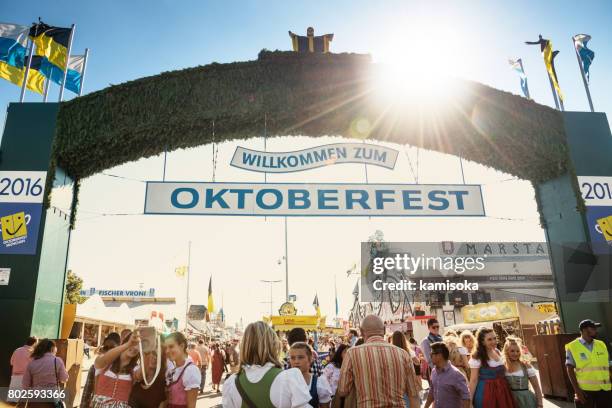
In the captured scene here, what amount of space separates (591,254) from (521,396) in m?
5.08

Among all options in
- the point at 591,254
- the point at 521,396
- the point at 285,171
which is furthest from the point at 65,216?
the point at 591,254

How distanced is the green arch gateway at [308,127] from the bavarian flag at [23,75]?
1.25 meters

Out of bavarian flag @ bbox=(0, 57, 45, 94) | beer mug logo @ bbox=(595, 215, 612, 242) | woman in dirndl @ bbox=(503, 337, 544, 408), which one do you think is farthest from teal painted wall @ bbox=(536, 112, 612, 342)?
bavarian flag @ bbox=(0, 57, 45, 94)

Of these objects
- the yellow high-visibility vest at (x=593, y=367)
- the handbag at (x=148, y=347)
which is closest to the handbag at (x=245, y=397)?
the handbag at (x=148, y=347)

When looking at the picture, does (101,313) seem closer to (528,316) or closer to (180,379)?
(180,379)

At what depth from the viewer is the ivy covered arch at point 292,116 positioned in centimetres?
875

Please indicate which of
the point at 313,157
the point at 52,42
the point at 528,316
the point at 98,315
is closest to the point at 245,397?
the point at 313,157

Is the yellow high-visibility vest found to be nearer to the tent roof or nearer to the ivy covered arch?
the ivy covered arch

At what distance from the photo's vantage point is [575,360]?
20.4ft

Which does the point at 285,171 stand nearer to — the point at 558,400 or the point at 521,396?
the point at 521,396

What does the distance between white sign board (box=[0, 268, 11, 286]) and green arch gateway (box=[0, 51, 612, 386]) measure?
0.56 m

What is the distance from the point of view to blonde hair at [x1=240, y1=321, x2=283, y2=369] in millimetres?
3035

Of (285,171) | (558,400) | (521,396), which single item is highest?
(285,171)

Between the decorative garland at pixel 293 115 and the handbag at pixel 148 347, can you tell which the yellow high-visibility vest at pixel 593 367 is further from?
the handbag at pixel 148 347
